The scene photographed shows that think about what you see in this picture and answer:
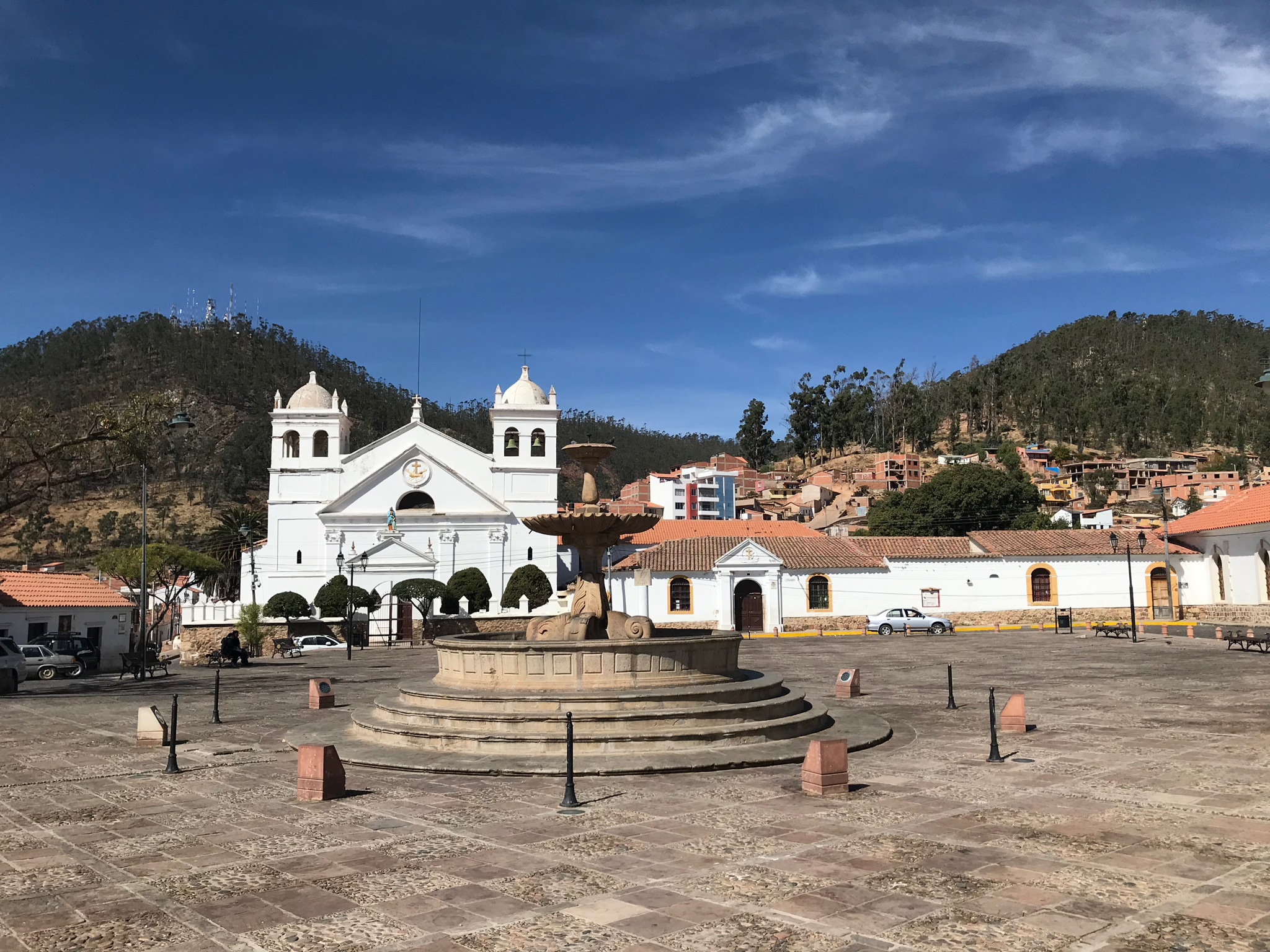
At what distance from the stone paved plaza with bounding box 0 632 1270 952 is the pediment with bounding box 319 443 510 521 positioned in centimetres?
3799

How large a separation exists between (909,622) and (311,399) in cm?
3466

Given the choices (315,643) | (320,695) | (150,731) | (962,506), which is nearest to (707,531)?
(962,506)

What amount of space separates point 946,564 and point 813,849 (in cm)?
3825

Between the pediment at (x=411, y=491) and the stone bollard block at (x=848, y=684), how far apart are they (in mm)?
35536

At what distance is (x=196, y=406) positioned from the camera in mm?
109312

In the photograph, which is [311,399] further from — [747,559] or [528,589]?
[747,559]

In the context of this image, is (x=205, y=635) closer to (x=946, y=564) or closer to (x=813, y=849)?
(x=946, y=564)

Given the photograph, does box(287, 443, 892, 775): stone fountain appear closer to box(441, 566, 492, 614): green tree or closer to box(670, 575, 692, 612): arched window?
box(670, 575, 692, 612): arched window

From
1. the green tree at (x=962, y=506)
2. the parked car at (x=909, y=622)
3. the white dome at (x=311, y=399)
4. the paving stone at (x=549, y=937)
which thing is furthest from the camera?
the green tree at (x=962, y=506)

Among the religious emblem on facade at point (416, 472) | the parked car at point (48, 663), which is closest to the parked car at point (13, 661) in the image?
the parked car at point (48, 663)

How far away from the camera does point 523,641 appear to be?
1434 cm

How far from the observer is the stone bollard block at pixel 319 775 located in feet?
30.7

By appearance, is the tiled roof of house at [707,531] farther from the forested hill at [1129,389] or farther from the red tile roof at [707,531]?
the forested hill at [1129,389]

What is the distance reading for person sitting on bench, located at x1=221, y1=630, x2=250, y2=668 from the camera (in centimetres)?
2972
